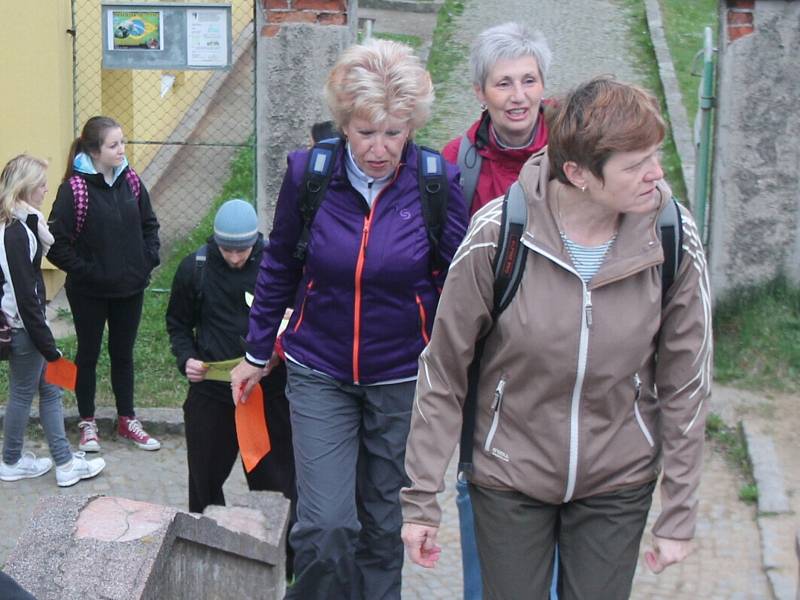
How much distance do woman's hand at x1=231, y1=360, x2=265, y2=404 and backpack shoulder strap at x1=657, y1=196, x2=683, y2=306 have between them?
170cm

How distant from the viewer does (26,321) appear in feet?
19.6

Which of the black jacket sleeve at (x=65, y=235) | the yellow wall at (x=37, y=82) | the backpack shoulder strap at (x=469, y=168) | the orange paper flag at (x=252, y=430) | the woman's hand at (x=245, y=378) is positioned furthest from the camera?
the yellow wall at (x=37, y=82)

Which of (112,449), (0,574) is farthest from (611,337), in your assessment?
(112,449)

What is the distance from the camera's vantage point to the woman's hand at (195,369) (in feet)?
16.9

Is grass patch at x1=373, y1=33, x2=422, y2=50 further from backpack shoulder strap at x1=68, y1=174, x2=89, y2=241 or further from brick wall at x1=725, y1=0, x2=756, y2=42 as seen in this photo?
backpack shoulder strap at x1=68, y1=174, x2=89, y2=241

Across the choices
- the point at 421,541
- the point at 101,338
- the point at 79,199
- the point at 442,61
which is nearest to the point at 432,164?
the point at 421,541

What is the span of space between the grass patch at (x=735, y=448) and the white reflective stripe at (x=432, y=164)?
9.52 feet

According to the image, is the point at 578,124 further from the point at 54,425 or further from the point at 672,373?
the point at 54,425

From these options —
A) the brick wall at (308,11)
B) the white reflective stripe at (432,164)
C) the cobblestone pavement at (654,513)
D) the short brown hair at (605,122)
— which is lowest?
the cobblestone pavement at (654,513)

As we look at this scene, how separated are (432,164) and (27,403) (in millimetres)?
3045

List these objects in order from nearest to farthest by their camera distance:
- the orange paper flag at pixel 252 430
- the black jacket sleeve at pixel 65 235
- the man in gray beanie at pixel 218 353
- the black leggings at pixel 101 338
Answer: the orange paper flag at pixel 252 430
the man in gray beanie at pixel 218 353
the black jacket sleeve at pixel 65 235
the black leggings at pixel 101 338

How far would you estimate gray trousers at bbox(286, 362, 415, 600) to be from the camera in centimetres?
406

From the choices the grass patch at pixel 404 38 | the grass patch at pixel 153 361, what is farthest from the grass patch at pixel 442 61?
the grass patch at pixel 153 361

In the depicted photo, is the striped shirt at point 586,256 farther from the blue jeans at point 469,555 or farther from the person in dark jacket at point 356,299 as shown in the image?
the blue jeans at point 469,555
